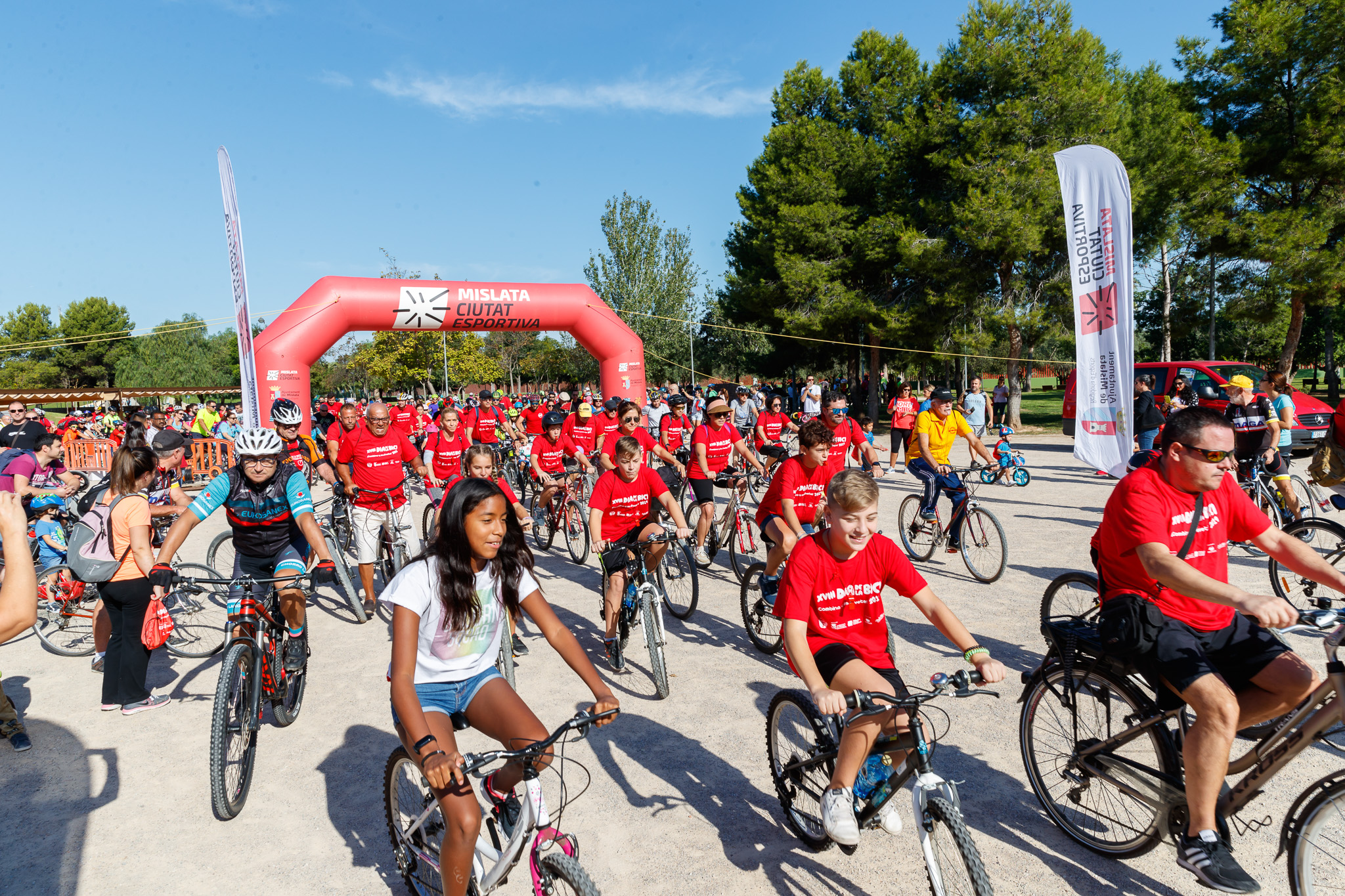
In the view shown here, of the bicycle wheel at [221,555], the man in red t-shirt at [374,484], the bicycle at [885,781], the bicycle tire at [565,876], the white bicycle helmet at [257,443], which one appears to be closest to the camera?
the bicycle tire at [565,876]

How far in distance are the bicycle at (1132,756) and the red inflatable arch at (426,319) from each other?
56.3 feet

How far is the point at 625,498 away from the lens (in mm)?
5758

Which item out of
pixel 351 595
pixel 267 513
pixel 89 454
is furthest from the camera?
pixel 89 454

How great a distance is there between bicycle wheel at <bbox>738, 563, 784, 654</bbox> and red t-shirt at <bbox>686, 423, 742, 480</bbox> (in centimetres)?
205

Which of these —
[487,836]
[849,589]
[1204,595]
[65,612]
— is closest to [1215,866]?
[1204,595]

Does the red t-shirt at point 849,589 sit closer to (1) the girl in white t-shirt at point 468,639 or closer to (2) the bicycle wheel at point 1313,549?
(1) the girl in white t-shirt at point 468,639

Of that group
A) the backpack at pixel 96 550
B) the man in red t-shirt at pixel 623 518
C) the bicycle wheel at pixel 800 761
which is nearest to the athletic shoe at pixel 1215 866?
the bicycle wheel at pixel 800 761

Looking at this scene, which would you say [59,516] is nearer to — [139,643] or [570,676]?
[139,643]

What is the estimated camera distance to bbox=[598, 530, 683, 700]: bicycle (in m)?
5.18

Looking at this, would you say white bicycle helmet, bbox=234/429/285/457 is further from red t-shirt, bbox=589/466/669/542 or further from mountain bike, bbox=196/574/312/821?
red t-shirt, bbox=589/466/669/542

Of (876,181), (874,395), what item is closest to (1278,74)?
(876,181)

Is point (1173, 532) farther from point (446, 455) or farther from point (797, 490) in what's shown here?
point (446, 455)

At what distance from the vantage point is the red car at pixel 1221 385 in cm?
1395

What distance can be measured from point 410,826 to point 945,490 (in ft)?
20.9
